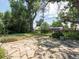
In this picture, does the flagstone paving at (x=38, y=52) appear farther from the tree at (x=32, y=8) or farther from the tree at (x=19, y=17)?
the tree at (x=32, y=8)

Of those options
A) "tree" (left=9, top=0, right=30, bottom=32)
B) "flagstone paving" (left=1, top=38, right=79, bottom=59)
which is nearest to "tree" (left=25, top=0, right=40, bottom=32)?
"tree" (left=9, top=0, right=30, bottom=32)

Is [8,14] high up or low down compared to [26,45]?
up

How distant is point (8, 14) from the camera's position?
33.7 m

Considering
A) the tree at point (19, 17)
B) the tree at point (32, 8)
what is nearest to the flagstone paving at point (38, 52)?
the tree at point (19, 17)

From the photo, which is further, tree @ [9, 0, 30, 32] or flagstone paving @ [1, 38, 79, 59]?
tree @ [9, 0, 30, 32]

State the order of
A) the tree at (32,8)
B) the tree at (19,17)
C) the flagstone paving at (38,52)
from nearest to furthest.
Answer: the flagstone paving at (38,52) → the tree at (19,17) → the tree at (32,8)

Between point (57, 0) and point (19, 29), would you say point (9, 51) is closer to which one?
point (57, 0)

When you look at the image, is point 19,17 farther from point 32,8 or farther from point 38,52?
point 38,52

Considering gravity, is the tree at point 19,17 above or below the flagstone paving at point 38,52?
above

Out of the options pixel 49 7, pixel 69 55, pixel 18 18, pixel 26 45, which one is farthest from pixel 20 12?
pixel 69 55

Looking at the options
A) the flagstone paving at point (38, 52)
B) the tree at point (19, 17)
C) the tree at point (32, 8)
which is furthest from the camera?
the tree at point (32, 8)

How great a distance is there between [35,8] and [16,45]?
65.0ft

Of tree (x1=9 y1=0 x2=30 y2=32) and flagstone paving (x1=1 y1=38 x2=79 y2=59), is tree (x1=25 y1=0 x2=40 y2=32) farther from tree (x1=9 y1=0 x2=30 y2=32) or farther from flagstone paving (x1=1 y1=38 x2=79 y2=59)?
flagstone paving (x1=1 y1=38 x2=79 y2=59)

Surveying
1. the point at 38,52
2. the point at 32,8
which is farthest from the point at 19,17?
the point at 38,52
